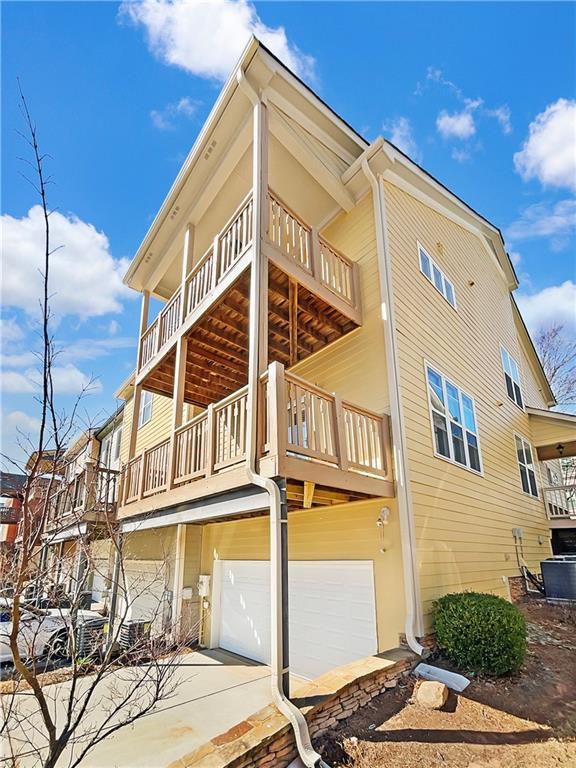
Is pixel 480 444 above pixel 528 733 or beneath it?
above

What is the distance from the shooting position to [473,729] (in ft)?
14.7

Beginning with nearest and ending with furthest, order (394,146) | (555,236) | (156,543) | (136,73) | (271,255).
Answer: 1. (271,255)
2. (136,73)
3. (394,146)
4. (156,543)
5. (555,236)

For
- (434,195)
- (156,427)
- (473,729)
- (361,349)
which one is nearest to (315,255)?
(361,349)

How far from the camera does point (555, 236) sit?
16469 millimetres

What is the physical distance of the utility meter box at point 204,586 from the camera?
33.9ft

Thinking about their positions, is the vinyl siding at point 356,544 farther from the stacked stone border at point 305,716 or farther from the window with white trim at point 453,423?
the window with white trim at point 453,423

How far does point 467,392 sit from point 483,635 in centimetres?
589

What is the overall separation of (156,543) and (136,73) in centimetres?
1141

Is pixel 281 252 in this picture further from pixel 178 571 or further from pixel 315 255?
pixel 178 571

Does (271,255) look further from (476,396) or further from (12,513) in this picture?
(12,513)

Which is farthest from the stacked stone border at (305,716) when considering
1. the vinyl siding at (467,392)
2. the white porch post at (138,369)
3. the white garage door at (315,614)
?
the white porch post at (138,369)

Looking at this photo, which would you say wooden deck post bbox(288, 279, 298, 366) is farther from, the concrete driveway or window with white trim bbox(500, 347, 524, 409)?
window with white trim bbox(500, 347, 524, 409)

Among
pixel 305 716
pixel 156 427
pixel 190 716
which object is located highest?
pixel 156 427

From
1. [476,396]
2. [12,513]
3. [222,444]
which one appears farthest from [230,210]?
[12,513]
